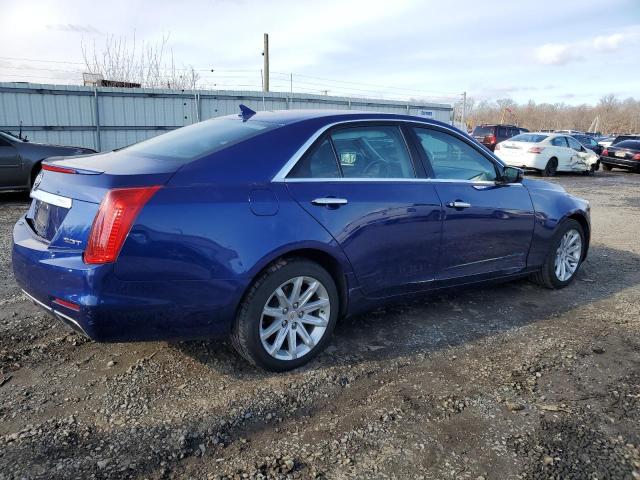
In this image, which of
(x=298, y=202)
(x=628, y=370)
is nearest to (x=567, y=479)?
(x=628, y=370)

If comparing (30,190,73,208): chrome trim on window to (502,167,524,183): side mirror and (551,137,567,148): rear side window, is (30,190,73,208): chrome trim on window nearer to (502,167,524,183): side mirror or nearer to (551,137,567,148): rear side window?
(502,167,524,183): side mirror

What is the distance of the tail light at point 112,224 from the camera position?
2.57m

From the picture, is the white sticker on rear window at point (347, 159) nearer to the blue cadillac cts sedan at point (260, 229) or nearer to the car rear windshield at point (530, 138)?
the blue cadillac cts sedan at point (260, 229)

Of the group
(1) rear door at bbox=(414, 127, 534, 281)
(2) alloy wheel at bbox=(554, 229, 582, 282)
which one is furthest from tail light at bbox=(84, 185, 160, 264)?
(2) alloy wheel at bbox=(554, 229, 582, 282)

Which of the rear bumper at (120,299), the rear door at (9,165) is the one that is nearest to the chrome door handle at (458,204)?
the rear bumper at (120,299)

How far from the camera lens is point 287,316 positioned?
3152 millimetres

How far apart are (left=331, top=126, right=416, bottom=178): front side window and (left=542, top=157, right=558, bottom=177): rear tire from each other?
15240 mm

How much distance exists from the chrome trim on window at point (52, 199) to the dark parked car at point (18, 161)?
6330 millimetres

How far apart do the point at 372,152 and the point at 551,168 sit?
15976 millimetres

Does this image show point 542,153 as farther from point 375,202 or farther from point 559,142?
point 375,202

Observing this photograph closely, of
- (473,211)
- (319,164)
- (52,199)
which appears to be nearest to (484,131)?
(473,211)

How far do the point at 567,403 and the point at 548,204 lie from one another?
2291 millimetres

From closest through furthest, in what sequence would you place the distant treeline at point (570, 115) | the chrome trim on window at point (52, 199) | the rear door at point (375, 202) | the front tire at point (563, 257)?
the chrome trim on window at point (52, 199)
the rear door at point (375, 202)
the front tire at point (563, 257)
the distant treeline at point (570, 115)

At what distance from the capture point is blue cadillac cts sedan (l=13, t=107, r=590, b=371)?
2.64 metres
